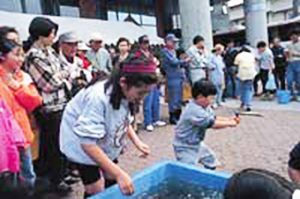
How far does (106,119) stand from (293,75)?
9196 millimetres

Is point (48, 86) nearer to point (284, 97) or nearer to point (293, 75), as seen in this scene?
point (284, 97)

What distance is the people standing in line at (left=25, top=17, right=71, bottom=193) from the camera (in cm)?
420

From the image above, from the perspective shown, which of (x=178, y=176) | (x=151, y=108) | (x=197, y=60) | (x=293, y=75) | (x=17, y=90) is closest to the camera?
(x=17, y=90)

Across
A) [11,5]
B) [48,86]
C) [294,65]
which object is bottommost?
[294,65]

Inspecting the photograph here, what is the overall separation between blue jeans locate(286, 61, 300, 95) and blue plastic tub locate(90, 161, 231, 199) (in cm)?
764

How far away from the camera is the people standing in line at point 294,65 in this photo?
433 inches

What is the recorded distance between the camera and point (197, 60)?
361 inches

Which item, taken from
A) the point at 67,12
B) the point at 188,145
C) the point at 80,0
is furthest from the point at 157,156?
the point at 80,0

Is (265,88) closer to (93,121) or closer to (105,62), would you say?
(105,62)

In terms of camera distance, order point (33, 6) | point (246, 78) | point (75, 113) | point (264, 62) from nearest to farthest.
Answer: point (75, 113)
point (246, 78)
point (264, 62)
point (33, 6)

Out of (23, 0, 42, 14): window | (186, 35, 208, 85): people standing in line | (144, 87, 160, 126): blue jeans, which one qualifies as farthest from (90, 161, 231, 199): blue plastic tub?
(23, 0, 42, 14): window

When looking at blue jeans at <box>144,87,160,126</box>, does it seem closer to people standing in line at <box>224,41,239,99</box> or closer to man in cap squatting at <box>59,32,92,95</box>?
man in cap squatting at <box>59,32,92,95</box>

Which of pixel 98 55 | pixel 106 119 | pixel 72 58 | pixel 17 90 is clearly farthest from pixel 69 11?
pixel 106 119

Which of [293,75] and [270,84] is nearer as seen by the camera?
[293,75]
